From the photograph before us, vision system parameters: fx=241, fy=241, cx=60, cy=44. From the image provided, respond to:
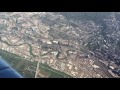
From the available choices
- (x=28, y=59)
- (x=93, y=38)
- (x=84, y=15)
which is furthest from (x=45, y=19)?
(x=28, y=59)

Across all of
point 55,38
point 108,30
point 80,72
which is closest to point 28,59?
point 80,72

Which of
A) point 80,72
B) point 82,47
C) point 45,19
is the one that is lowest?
point 80,72

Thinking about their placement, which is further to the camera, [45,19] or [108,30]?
[45,19]
